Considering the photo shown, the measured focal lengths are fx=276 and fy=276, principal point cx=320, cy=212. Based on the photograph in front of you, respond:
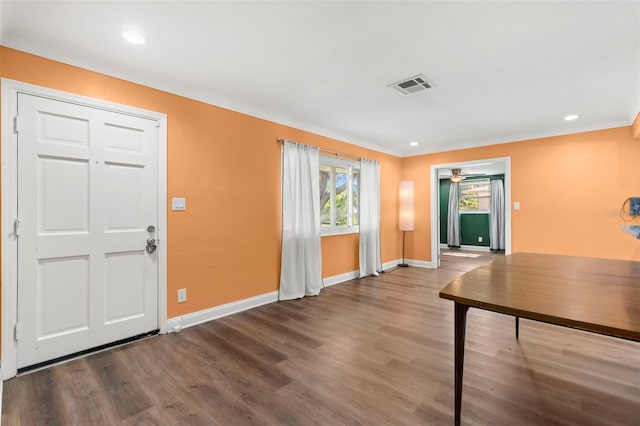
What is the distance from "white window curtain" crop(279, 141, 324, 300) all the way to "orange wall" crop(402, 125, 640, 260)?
329cm

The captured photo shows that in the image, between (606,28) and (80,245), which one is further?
(80,245)

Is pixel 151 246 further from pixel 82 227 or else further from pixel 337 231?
pixel 337 231

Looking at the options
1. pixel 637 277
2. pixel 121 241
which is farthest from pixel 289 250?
pixel 637 277

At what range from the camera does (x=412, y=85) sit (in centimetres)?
279

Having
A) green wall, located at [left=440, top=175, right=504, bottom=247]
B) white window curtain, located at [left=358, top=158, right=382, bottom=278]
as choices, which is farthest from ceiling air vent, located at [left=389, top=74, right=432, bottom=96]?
green wall, located at [left=440, top=175, right=504, bottom=247]

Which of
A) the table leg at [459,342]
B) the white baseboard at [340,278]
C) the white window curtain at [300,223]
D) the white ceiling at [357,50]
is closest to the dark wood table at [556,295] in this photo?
the table leg at [459,342]

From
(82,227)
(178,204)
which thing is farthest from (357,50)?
(82,227)

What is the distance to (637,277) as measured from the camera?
1720 millimetres

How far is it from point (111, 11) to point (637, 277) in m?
3.72

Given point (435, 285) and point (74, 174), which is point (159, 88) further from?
point (435, 285)

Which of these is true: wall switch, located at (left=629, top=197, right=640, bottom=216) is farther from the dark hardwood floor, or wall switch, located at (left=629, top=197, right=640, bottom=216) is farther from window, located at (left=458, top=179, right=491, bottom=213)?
window, located at (left=458, top=179, right=491, bottom=213)

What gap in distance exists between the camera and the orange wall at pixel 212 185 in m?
2.41

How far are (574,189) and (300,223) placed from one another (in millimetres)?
4191

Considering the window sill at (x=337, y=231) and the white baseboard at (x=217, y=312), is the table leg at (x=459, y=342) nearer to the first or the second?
the white baseboard at (x=217, y=312)
